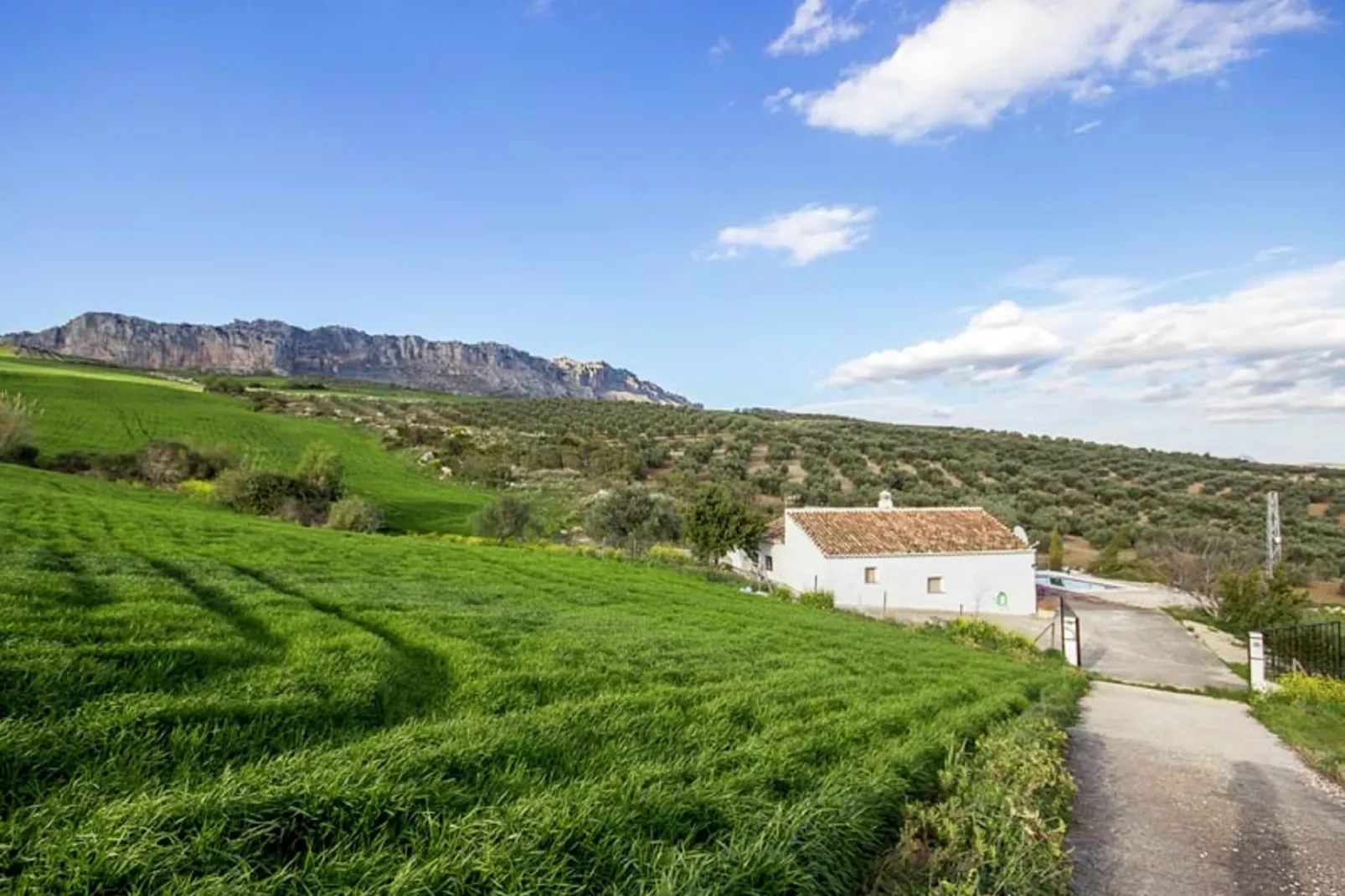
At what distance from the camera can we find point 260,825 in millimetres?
3387

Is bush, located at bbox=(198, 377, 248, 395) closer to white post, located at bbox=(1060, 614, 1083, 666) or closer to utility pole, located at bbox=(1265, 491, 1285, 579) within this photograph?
white post, located at bbox=(1060, 614, 1083, 666)

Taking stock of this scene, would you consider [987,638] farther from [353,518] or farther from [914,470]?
[914,470]

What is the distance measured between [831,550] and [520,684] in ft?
79.0

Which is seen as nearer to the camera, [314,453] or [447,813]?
[447,813]

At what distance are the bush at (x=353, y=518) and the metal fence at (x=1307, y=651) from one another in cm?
3103

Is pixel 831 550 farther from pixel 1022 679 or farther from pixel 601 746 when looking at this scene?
pixel 601 746

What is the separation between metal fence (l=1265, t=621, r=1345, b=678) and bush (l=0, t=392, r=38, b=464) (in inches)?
1920

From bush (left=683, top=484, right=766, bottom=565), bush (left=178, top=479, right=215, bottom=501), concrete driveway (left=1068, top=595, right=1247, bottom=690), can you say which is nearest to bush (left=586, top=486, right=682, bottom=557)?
bush (left=683, top=484, right=766, bottom=565)

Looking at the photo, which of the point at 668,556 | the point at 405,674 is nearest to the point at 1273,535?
the point at 668,556

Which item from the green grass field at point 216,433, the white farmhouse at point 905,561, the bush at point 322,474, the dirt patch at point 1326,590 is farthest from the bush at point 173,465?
the dirt patch at point 1326,590

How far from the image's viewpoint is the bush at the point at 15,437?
3547 centimetres

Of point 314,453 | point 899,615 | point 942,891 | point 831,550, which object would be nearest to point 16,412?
point 314,453

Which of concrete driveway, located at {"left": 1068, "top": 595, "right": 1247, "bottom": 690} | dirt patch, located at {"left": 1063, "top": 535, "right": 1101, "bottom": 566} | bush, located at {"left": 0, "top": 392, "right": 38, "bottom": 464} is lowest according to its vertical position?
concrete driveway, located at {"left": 1068, "top": 595, "right": 1247, "bottom": 690}

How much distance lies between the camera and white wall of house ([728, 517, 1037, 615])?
95.2 feet
